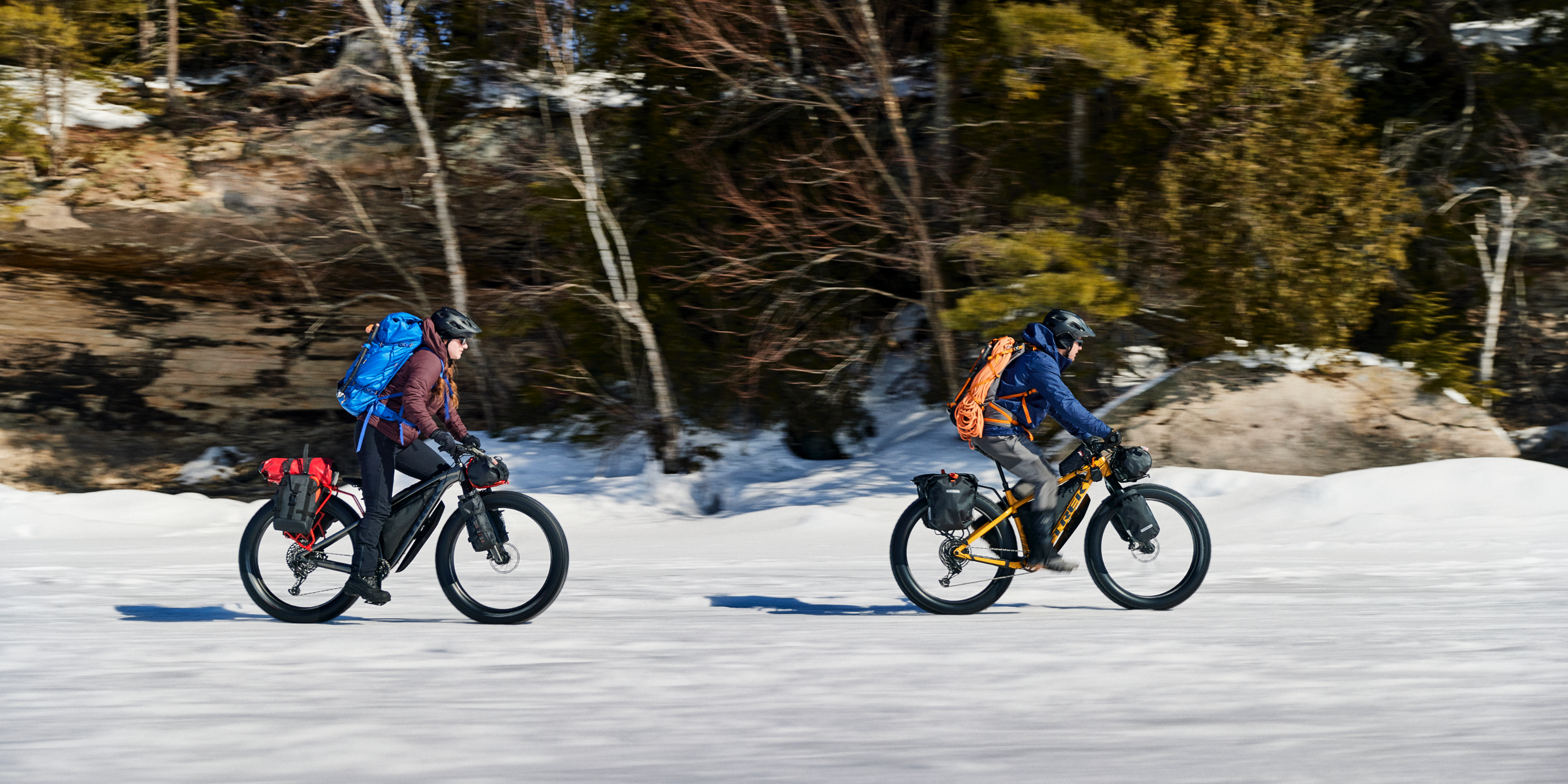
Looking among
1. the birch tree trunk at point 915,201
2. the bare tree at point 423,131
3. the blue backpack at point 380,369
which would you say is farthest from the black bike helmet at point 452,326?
the bare tree at point 423,131

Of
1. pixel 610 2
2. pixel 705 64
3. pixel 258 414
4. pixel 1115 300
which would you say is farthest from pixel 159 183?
pixel 1115 300

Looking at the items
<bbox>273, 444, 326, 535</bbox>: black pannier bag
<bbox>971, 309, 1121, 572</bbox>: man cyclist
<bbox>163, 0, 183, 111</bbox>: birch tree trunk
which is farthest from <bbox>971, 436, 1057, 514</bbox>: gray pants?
<bbox>163, 0, 183, 111</bbox>: birch tree trunk

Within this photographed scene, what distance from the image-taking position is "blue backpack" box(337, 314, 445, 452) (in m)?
6.46

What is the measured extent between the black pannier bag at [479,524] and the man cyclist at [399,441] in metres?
0.25

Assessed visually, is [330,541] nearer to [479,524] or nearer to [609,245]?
[479,524]

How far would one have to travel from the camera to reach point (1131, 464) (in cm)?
670

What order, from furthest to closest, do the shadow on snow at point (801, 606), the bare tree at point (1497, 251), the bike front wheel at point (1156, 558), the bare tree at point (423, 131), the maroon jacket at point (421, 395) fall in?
the bare tree at point (1497, 251)
the bare tree at point (423, 131)
the shadow on snow at point (801, 606)
the bike front wheel at point (1156, 558)
the maroon jacket at point (421, 395)

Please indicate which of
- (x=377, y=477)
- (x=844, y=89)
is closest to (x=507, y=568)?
(x=377, y=477)

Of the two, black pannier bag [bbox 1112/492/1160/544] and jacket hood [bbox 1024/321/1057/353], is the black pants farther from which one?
black pannier bag [bbox 1112/492/1160/544]

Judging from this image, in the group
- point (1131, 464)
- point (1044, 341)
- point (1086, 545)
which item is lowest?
point (1086, 545)

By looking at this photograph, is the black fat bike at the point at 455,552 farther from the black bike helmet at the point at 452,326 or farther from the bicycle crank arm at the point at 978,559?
the bicycle crank arm at the point at 978,559

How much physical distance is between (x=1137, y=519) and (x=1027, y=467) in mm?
664

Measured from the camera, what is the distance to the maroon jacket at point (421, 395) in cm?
640

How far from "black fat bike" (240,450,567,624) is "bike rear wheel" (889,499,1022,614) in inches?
76.5
